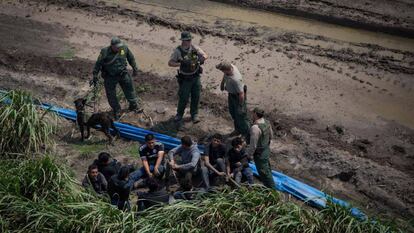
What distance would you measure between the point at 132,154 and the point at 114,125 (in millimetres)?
694

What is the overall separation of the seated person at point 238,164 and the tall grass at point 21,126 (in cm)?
323

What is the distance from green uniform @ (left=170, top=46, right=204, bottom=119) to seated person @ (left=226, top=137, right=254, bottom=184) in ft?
6.12

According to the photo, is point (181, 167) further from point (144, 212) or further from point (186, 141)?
point (144, 212)

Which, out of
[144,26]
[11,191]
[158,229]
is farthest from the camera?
[144,26]

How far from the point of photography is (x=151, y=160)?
1028 cm

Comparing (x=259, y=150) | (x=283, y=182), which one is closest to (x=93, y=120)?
(x=259, y=150)

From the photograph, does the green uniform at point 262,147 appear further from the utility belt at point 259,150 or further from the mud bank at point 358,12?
the mud bank at point 358,12

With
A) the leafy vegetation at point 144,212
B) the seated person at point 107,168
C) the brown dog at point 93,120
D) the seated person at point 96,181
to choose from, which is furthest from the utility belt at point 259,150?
the brown dog at point 93,120

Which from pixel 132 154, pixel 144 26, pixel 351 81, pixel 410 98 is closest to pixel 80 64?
pixel 144 26

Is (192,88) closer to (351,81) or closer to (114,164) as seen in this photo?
(114,164)

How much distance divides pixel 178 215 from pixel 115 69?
3.90 m

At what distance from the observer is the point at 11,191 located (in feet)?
28.9

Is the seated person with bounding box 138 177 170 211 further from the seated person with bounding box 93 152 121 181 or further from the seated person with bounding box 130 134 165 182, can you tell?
the seated person with bounding box 130 134 165 182

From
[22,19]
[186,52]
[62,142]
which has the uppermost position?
[186,52]
